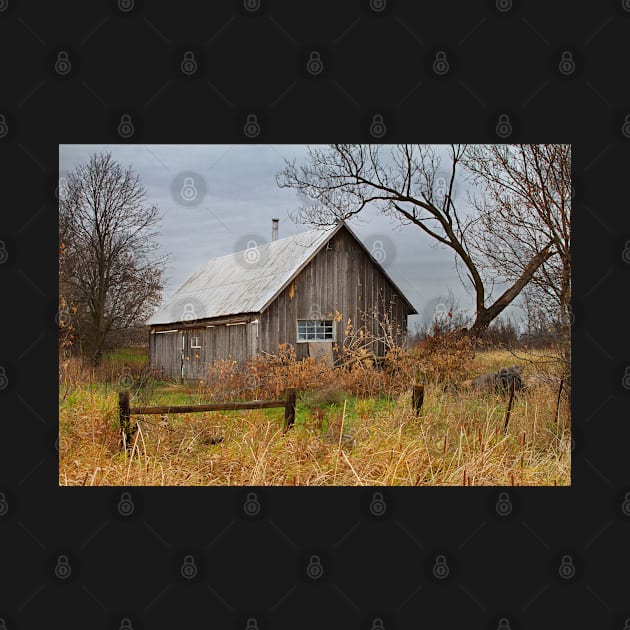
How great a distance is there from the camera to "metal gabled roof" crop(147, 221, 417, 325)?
10.7 meters

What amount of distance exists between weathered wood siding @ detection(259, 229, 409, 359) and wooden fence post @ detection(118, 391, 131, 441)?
4.67 metres

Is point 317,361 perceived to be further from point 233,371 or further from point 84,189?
point 84,189

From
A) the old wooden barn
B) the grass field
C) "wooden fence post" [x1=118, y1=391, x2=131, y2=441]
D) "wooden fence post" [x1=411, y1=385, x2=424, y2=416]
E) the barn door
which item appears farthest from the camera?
the barn door

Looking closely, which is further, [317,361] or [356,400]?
[317,361]

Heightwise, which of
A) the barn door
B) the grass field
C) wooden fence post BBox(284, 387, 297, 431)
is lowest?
the grass field

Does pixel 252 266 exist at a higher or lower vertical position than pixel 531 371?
higher

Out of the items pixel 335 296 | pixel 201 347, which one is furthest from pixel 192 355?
pixel 335 296

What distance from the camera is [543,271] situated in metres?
6.57

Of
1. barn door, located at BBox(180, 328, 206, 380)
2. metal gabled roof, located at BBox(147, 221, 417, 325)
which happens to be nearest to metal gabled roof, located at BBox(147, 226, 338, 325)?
metal gabled roof, located at BBox(147, 221, 417, 325)

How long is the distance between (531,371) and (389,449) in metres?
2.75

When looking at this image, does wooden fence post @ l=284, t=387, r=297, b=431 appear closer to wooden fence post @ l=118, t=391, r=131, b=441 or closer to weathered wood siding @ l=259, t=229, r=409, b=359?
wooden fence post @ l=118, t=391, r=131, b=441

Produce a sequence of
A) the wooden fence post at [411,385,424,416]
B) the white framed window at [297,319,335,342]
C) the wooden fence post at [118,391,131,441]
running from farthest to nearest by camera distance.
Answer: the white framed window at [297,319,335,342] → the wooden fence post at [411,385,424,416] → the wooden fence post at [118,391,131,441]
